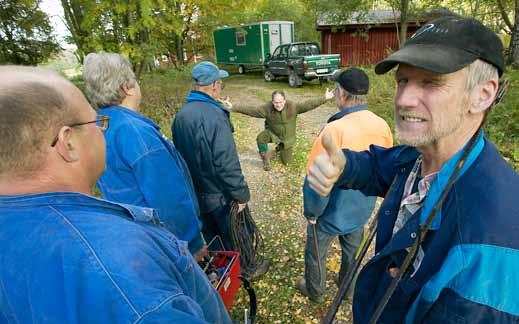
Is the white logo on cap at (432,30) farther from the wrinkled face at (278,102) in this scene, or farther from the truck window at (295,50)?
the truck window at (295,50)

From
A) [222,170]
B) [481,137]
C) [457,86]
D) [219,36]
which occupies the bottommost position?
[222,170]

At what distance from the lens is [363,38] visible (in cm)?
2109

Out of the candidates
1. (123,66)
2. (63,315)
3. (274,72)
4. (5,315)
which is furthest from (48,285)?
(274,72)

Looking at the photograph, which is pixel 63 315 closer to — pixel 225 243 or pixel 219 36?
pixel 225 243

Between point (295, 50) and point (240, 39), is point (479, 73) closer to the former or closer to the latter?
point (295, 50)

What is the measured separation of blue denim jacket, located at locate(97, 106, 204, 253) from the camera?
7.25 ft

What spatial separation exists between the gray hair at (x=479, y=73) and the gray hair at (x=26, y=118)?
158 cm

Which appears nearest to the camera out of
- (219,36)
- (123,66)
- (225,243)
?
(123,66)

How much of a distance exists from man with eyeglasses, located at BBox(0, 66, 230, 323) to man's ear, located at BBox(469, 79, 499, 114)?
142 cm

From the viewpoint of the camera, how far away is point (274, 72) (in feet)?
58.3

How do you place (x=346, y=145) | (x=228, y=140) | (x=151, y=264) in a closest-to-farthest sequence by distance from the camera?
(x=151, y=264) → (x=346, y=145) → (x=228, y=140)

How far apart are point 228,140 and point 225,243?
1250mm

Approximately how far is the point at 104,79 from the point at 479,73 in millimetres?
2299

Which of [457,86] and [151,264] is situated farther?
[457,86]
